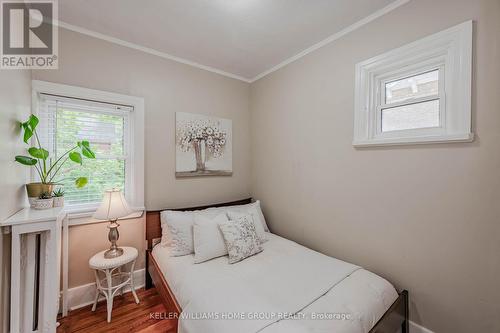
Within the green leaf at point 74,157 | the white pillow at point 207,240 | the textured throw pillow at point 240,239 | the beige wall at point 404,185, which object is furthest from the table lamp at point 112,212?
the beige wall at point 404,185

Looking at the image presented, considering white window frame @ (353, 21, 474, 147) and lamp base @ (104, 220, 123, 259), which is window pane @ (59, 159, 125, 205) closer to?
lamp base @ (104, 220, 123, 259)

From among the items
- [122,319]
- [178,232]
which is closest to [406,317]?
[178,232]

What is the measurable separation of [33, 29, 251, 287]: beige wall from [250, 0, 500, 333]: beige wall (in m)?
0.70

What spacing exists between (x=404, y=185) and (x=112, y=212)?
7.90 ft

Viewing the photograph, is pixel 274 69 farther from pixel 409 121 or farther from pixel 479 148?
pixel 479 148

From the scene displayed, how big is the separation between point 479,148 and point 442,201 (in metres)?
0.39

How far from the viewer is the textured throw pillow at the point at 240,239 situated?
6.28ft

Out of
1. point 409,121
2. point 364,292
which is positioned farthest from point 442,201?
point 364,292

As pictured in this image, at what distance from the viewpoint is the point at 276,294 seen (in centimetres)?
142

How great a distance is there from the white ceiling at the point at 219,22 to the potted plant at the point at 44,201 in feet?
4.88

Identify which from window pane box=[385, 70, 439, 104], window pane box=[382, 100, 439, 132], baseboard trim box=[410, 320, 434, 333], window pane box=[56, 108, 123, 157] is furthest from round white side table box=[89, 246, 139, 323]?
window pane box=[385, 70, 439, 104]

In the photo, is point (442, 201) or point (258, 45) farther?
point (258, 45)

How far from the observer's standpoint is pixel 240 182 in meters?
3.09

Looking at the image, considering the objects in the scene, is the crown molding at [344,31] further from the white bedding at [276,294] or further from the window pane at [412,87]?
the white bedding at [276,294]
